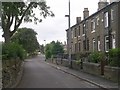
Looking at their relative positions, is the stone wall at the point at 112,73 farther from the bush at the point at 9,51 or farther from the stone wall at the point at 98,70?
the bush at the point at 9,51

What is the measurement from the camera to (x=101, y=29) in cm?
4559

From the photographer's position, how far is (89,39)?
172ft

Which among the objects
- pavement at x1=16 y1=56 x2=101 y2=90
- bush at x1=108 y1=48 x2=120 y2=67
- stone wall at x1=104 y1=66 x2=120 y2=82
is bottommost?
pavement at x1=16 y1=56 x2=101 y2=90

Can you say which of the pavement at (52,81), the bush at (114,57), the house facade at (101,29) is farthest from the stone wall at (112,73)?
the house facade at (101,29)

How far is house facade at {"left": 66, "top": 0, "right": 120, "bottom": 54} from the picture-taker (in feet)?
132

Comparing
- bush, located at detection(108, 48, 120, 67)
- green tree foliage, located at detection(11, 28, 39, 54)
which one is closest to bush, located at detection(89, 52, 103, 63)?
bush, located at detection(108, 48, 120, 67)

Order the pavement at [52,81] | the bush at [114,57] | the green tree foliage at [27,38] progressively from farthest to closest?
the green tree foliage at [27,38]
the bush at [114,57]
the pavement at [52,81]

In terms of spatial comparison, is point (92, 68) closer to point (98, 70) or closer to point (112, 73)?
point (98, 70)

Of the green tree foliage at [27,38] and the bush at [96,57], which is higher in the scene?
the green tree foliage at [27,38]

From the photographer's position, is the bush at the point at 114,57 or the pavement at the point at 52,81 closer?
the pavement at the point at 52,81

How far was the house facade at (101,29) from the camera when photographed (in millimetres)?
40344

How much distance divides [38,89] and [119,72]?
602cm

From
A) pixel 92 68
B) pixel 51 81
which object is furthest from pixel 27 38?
pixel 51 81

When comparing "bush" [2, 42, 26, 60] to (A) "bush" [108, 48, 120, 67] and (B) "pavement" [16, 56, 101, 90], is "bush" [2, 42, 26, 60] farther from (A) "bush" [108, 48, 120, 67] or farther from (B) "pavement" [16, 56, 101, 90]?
(A) "bush" [108, 48, 120, 67]
